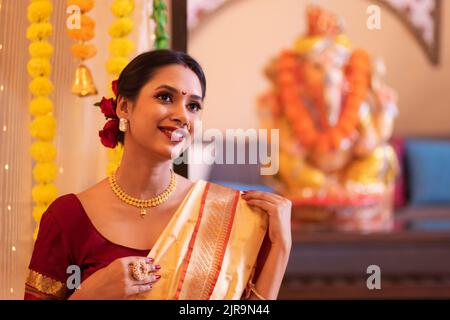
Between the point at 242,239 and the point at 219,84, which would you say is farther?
the point at 219,84

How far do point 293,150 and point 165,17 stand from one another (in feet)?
6.95

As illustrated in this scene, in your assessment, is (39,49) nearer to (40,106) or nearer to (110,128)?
(40,106)

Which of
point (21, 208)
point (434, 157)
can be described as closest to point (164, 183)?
point (21, 208)

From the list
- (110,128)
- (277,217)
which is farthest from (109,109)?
(277,217)

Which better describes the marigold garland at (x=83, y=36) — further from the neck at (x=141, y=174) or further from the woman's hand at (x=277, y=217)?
the woman's hand at (x=277, y=217)

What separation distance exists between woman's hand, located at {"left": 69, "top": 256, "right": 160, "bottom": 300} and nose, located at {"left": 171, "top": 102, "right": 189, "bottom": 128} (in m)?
0.23

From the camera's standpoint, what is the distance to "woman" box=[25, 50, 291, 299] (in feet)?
3.92

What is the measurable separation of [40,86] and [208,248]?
1.63ft

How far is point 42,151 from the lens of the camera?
57.8 inches

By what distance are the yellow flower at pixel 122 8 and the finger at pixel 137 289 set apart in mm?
571

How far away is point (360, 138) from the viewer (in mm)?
3541

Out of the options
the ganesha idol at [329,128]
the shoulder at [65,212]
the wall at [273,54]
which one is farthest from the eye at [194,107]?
the wall at [273,54]

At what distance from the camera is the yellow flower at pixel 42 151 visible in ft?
4.83
